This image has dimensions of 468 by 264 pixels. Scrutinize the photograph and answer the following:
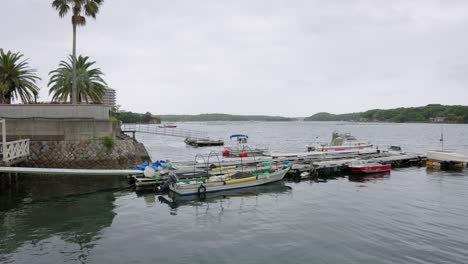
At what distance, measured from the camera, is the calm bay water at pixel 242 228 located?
12414mm

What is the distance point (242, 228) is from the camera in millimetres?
15664

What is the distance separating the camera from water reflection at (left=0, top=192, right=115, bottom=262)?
13266mm

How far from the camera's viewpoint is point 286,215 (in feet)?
58.7

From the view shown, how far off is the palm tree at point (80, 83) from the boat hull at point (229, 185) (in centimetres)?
2087

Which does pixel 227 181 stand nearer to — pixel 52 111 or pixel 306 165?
pixel 306 165

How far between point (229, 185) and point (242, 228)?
7989mm

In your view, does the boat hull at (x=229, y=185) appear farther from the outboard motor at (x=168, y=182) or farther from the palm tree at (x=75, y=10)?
the palm tree at (x=75, y=10)

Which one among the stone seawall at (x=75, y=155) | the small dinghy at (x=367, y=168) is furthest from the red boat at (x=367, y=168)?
the stone seawall at (x=75, y=155)

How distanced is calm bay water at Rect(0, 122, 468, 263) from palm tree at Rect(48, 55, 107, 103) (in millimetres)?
17916

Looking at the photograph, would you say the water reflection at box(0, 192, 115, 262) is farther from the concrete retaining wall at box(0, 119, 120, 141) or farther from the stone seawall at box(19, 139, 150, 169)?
the concrete retaining wall at box(0, 119, 120, 141)

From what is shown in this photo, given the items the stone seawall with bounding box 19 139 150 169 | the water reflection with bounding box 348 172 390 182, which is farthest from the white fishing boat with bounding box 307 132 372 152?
the stone seawall with bounding box 19 139 150 169

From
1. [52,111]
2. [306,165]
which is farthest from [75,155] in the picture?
[306,165]

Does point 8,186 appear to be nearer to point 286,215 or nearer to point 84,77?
point 84,77

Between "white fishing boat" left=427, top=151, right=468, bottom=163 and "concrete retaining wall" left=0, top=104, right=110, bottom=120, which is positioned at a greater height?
"concrete retaining wall" left=0, top=104, right=110, bottom=120
